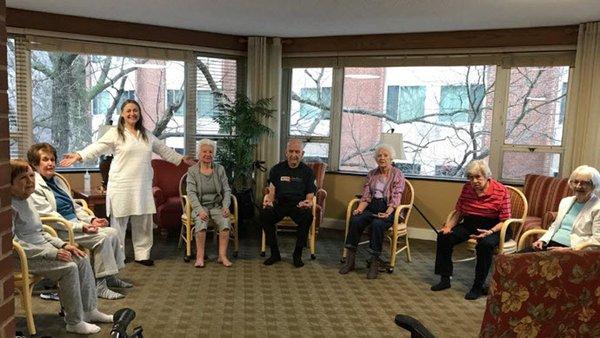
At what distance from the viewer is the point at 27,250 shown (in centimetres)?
254

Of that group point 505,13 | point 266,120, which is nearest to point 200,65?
point 266,120

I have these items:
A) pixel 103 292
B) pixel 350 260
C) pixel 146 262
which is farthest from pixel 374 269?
pixel 103 292

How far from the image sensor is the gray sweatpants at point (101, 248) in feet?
10.3

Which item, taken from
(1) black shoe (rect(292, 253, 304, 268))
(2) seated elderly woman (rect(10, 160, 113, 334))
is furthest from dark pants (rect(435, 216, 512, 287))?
(2) seated elderly woman (rect(10, 160, 113, 334))

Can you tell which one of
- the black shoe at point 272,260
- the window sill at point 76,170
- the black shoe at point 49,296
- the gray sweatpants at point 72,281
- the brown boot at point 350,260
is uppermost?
the window sill at point 76,170

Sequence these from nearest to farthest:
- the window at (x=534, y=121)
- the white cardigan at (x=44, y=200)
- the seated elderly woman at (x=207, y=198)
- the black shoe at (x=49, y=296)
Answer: the white cardigan at (x=44, y=200) < the black shoe at (x=49, y=296) < the seated elderly woman at (x=207, y=198) < the window at (x=534, y=121)

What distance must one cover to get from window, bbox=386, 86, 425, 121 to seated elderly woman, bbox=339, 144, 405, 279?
1.19 m

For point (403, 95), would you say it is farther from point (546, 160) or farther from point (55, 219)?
point (55, 219)

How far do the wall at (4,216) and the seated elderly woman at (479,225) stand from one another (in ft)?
9.82

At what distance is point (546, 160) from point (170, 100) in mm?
4200

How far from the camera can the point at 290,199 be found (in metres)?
4.43

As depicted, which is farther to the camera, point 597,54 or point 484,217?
point 597,54

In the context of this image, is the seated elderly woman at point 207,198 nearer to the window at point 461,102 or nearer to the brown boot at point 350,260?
the brown boot at point 350,260

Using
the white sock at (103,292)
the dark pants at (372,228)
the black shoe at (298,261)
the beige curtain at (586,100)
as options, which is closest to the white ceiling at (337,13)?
the beige curtain at (586,100)
